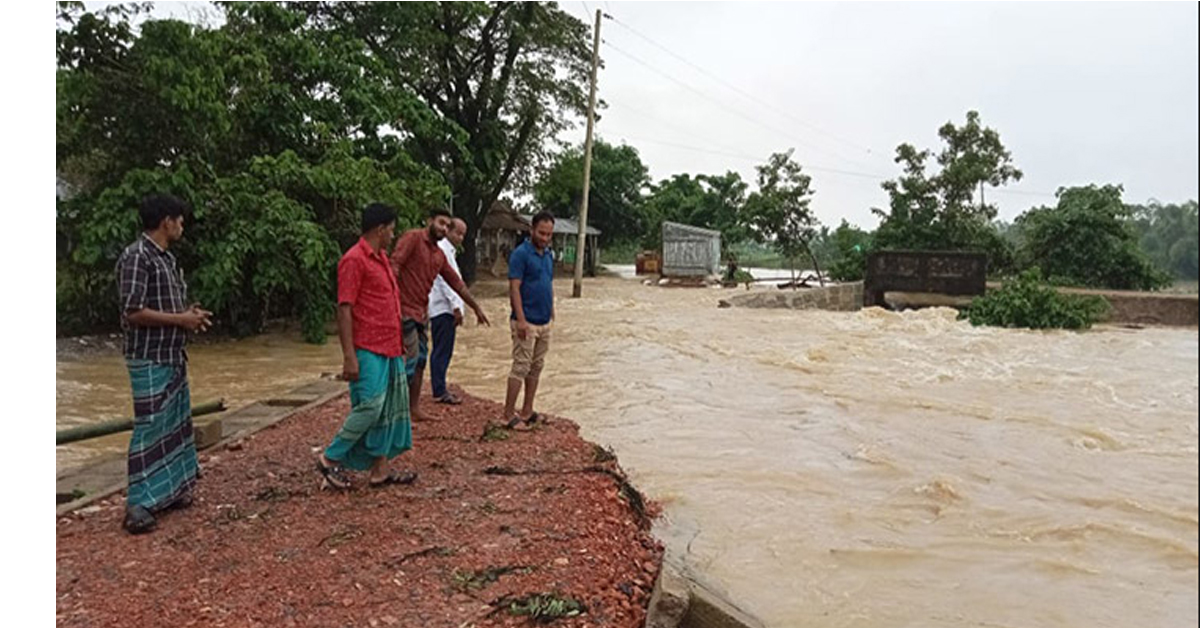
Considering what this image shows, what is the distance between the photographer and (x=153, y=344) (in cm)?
315

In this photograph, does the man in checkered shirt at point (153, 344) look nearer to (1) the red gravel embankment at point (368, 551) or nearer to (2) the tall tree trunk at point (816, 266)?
(1) the red gravel embankment at point (368, 551)

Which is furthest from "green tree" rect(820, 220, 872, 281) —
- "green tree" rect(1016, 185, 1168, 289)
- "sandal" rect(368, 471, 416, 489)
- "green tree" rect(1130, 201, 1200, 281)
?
"green tree" rect(1130, 201, 1200, 281)

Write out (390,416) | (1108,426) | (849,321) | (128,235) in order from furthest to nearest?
(849,321)
(128,235)
(1108,426)
(390,416)

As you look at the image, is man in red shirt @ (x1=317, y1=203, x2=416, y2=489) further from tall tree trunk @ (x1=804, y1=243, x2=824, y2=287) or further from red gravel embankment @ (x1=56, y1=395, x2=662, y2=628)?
tall tree trunk @ (x1=804, y1=243, x2=824, y2=287)

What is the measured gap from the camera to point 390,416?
12.1ft

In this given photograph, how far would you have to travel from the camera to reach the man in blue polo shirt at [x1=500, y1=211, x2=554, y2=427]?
15.5 feet

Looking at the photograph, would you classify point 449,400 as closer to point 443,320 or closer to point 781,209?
point 443,320

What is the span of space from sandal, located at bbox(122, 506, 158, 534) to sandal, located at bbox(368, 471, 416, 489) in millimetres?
914

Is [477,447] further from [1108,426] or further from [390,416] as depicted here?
[1108,426]

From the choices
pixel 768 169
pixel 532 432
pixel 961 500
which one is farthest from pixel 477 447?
pixel 768 169

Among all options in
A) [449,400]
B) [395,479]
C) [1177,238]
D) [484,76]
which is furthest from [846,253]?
[1177,238]

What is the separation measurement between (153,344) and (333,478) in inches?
38.0

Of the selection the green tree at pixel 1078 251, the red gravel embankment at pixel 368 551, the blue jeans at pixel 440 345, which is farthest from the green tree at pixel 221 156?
the green tree at pixel 1078 251

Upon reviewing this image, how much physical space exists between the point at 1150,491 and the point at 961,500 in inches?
42.1
